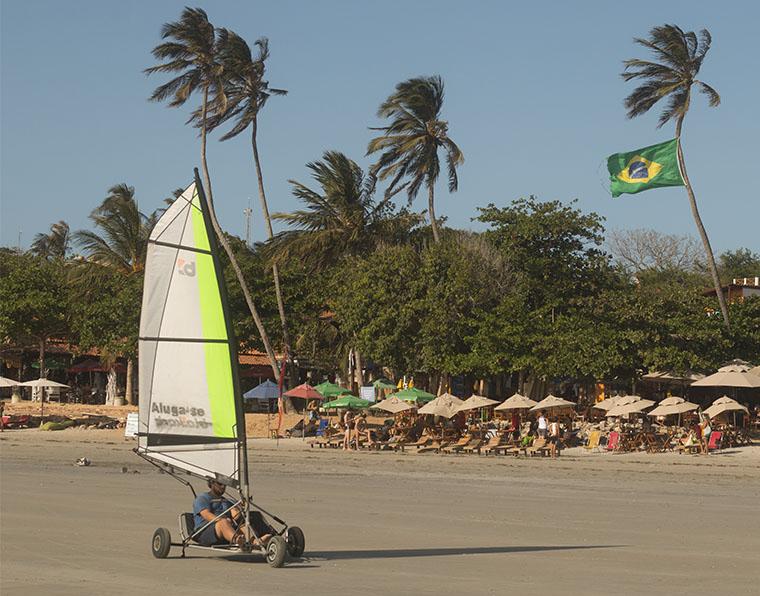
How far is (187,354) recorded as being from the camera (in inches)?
463

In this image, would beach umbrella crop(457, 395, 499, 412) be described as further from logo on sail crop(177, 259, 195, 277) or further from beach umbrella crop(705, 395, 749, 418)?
logo on sail crop(177, 259, 195, 277)

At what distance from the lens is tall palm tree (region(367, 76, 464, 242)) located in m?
50.6

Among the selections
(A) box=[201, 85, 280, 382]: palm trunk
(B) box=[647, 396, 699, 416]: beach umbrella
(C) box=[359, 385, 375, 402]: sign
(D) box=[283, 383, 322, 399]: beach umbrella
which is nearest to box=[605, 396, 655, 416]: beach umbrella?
(B) box=[647, 396, 699, 416]: beach umbrella

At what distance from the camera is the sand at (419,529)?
421 inches

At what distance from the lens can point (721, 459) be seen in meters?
31.0

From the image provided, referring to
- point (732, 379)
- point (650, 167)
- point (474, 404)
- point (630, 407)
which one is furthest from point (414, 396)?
point (650, 167)

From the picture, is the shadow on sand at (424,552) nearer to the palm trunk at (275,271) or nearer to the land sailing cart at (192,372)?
the land sailing cart at (192,372)

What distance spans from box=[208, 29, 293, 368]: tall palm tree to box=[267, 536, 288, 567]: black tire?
40.3m

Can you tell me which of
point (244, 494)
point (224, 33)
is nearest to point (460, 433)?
point (224, 33)

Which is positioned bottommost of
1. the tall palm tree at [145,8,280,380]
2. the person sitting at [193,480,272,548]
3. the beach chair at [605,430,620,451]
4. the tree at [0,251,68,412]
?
the person sitting at [193,480,272,548]

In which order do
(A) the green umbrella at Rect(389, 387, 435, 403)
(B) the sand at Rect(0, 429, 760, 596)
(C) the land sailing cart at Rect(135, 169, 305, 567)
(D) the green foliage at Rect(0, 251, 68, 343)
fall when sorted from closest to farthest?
(B) the sand at Rect(0, 429, 760, 596)
(C) the land sailing cart at Rect(135, 169, 305, 567)
(A) the green umbrella at Rect(389, 387, 435, 403)
(D) the green foliage at Rect(0, 251, 68, 343)

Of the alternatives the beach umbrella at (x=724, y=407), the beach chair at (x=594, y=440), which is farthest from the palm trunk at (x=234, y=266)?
the beach umbrella at (x=724, y=407)

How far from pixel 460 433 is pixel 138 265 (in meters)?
26.0

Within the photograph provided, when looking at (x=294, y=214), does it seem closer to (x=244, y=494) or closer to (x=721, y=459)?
(x=721, y=459)
